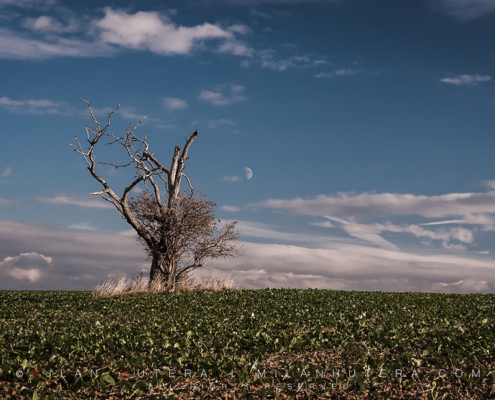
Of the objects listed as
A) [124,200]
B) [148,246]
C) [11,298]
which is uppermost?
[124,200]

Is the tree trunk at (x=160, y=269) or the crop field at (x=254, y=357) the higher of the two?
the tree trunk at (x=160, y=269)

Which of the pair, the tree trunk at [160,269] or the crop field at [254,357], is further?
the tree trunk at [160,269]

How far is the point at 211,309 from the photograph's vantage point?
51.2ft

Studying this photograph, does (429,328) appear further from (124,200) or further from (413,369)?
(124,200)

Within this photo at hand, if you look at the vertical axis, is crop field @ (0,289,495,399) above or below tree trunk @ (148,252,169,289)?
below

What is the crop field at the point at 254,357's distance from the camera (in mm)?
7625

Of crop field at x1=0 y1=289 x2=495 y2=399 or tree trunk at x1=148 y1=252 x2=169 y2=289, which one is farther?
tree trunk at x1=148 y1=252 x2=169 y2=289

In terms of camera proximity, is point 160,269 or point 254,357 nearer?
point 254,357

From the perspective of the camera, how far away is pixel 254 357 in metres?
8.59

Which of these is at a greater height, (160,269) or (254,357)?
(160,269)

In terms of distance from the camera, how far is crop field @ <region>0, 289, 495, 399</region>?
7.62m

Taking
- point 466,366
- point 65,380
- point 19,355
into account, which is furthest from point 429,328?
point 19,355

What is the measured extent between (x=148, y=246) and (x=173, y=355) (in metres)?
17.9

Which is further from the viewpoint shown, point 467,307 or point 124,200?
point 124,200
